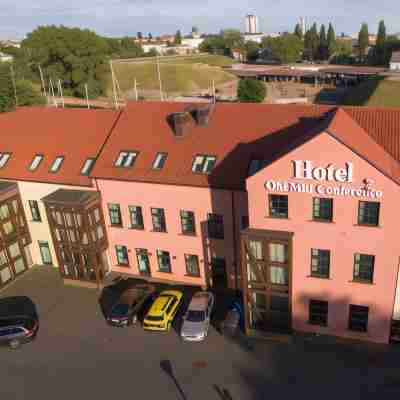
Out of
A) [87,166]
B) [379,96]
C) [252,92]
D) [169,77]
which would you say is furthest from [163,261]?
[169,77]

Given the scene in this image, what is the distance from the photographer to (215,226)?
3378cm

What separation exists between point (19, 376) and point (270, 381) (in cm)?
1621

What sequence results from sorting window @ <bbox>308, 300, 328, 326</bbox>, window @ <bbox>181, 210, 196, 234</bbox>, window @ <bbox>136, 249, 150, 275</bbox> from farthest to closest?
window @ <bbox>136, 249, 150, 275</bbox>, window @ <bbox>181, 210, 196, 234</bbox>, window @ <bbox>308, 300, 328, 326</bbox>

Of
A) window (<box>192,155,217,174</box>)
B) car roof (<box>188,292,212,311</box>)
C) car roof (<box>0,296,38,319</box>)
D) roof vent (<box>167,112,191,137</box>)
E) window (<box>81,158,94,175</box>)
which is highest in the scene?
roof vent (<box>167,112,191,137</box>)

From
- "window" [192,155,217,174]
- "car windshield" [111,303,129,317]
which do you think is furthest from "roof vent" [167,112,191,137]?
"car windshield" [111,303,129,317]

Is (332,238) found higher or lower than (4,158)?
lower

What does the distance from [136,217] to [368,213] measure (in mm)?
18315

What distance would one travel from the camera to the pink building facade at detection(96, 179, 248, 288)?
108 feet

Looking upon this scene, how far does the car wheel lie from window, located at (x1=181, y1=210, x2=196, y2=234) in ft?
47.0

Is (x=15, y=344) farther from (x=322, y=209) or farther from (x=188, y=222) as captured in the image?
(x=322, y=209)

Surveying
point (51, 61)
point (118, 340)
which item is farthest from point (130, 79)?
point (118, 340)

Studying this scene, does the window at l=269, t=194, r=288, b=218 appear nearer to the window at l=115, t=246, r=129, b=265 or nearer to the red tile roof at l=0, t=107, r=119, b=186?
the window at l=115, t=246, r=129, b=265

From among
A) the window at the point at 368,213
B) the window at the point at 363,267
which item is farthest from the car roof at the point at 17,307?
the window at the point at 368,213

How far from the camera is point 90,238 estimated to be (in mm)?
35594
